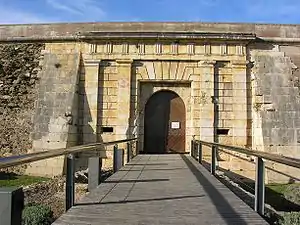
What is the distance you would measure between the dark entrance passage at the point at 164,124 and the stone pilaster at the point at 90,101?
1975mm

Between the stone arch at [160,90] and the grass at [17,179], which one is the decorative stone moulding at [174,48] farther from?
the grass at [17,179]

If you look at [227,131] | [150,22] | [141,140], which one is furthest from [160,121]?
[150,22]

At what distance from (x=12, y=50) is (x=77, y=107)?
3.63 meters

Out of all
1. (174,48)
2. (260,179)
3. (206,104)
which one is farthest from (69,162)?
(174,48)

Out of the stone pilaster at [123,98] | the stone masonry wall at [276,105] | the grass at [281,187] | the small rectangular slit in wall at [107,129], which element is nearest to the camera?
the grass at [281,187]

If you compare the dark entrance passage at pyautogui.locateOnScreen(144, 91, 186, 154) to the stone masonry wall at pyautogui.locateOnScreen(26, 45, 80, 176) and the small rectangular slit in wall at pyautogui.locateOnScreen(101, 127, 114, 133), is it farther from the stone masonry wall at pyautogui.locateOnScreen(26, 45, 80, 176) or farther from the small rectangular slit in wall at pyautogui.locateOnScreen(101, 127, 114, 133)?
the stone masonry wall at pyautogui.locateOnScreen(26, 45, 80, 176)

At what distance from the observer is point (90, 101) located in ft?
46.6

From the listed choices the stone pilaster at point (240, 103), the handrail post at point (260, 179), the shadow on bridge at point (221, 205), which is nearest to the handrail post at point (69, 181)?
the shadow on bridge at point (221, 205)

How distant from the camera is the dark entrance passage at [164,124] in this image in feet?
48.5

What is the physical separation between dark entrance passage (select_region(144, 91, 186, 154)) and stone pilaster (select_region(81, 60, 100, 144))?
1.97 meters

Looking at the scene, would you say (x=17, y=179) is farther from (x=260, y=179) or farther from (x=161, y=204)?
(x=260, y=179)

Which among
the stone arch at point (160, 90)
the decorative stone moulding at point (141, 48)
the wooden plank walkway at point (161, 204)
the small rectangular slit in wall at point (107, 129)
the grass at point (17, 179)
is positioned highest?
the decorative stone moulding at point (141, 48)

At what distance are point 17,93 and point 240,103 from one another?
8203mm

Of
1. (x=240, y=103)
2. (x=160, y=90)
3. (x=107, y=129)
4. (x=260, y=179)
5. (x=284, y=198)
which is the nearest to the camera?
(x=260, y=179)
